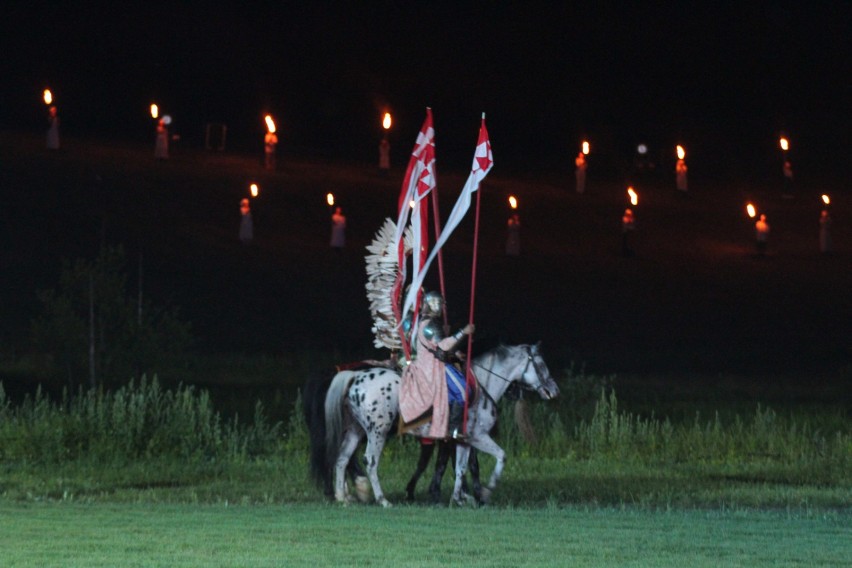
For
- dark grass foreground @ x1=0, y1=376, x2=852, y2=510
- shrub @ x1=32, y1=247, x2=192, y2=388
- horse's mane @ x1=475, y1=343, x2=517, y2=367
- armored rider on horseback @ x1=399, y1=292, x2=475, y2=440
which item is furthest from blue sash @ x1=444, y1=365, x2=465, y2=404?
shrub @ x1=32, y1=247, x2=192, y2=388

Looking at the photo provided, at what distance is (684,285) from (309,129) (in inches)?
1121

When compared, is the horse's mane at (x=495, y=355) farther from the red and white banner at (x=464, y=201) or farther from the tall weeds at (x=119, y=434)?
the tall weeds at (x=119, y=434)

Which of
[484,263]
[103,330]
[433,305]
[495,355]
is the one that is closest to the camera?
[433,305]

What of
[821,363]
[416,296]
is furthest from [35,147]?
[416,296]

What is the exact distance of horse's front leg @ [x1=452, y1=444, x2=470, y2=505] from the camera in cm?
1551

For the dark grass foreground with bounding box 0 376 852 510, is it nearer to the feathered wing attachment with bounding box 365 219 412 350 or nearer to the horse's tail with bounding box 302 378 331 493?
the horse's tail with bounding box 302 378 331 493

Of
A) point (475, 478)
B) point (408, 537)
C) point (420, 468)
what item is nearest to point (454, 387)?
point (475, 478)

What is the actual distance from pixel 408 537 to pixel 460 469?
3.64 m

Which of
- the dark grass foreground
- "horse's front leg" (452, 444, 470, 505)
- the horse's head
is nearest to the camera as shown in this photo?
"horse's front leg" (452, 444, 470, 505)

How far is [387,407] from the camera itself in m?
15.6

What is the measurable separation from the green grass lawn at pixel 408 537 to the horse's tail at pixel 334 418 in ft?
4.00

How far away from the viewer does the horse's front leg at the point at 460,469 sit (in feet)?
50.9

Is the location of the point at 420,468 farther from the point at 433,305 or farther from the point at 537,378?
Answer: the point at 433,305

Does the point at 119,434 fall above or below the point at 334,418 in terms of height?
below
